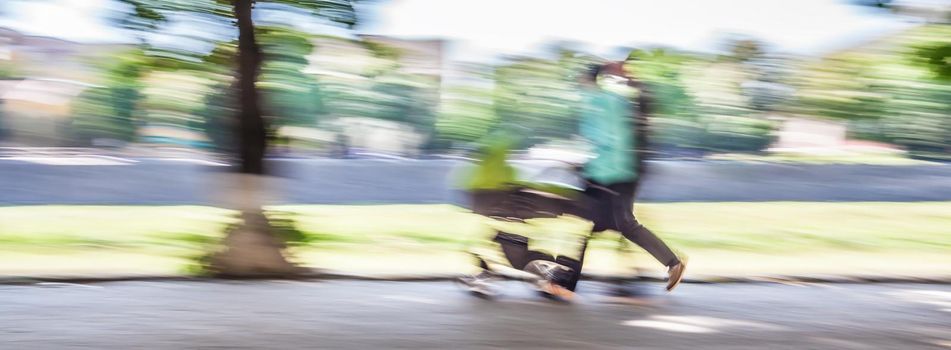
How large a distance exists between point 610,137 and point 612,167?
0.17 metres

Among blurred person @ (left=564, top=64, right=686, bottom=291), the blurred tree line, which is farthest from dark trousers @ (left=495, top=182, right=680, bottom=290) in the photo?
the blurred tree line

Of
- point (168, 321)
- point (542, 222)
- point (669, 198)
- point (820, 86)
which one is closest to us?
point (168, 321)

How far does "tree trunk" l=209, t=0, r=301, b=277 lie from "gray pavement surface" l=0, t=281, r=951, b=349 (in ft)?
1.06

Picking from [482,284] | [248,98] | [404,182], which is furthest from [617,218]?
[404,182]

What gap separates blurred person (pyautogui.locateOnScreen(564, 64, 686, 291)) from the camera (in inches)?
235

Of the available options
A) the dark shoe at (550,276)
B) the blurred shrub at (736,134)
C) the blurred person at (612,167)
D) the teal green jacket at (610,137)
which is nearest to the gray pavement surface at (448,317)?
the dark shoe at (550,276)

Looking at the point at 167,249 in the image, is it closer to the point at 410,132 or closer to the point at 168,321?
the point at 168,321

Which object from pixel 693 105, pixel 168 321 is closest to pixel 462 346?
pixel 168 321

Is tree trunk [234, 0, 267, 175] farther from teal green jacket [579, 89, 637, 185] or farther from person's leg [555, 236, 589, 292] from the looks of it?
teal green jacket [579, 89, 637, 185]

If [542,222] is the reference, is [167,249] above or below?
below

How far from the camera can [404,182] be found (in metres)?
15.8

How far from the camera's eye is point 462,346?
4793mm

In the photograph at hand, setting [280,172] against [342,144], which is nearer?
[280,172]

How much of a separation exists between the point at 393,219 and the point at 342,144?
3.70 meters
